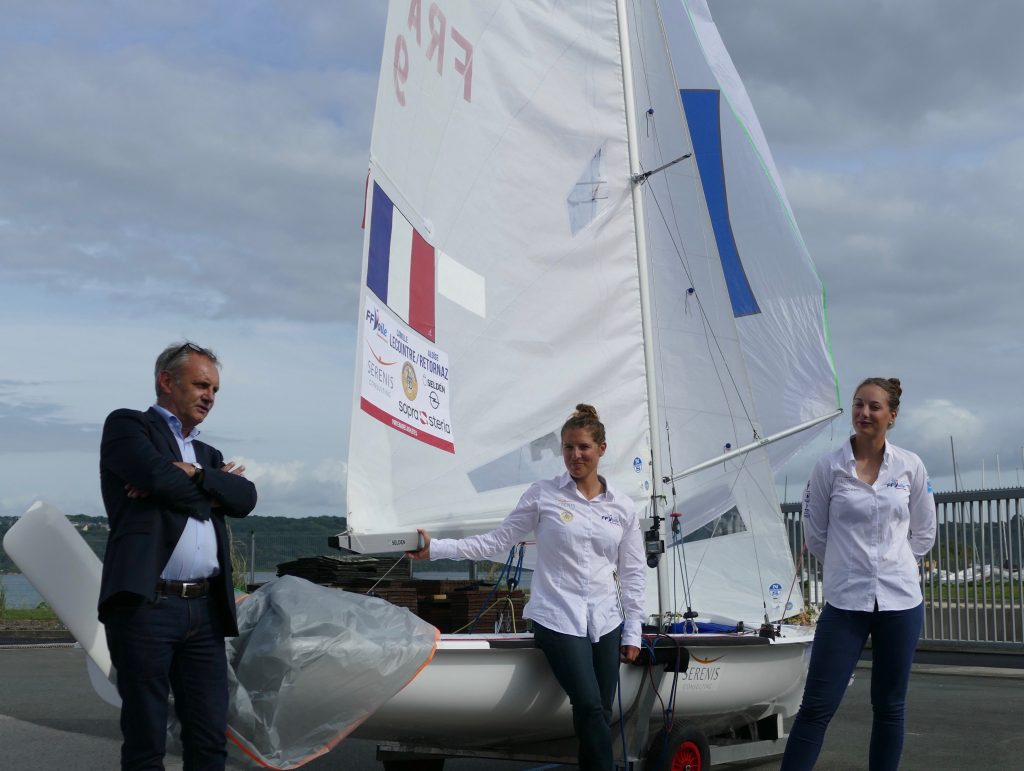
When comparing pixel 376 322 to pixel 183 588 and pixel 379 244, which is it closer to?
pixel 379 244

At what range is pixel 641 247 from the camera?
687 cm

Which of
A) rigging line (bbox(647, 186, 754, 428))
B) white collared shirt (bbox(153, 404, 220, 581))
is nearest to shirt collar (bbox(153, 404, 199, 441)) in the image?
white collared shirt (bbox(153, 404, 220, 581))

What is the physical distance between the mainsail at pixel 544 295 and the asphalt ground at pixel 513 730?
1.20m

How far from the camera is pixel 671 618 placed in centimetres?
629

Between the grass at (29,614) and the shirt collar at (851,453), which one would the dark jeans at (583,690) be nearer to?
the shirt collar at (851,453)

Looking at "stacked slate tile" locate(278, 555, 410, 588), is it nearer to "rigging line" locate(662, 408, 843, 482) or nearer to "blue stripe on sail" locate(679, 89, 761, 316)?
"rigging line" locate(662, 408, 843, 482)

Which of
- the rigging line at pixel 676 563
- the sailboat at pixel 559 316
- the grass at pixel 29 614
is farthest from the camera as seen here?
the grass at pixel 29 614

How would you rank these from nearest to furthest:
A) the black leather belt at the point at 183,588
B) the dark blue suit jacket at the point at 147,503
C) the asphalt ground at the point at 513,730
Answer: the dark blue suit jacket at the point at 147,503 < the black leather belt at the point at 183,588 < the asphalt ground at the point at 513,730

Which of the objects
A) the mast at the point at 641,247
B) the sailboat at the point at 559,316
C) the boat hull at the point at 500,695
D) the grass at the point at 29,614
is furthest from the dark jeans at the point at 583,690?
the grass at the point at 29,614

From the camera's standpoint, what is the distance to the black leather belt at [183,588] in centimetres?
348

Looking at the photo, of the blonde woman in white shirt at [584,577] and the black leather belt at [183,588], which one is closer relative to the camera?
the black leather belt at [183,588]

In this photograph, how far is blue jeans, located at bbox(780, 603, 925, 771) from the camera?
430 centimetres

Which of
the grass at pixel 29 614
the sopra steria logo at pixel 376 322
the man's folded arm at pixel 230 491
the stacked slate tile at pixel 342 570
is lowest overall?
the grass at pixel 29 614

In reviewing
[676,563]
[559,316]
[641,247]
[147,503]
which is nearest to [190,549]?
[147,503]
